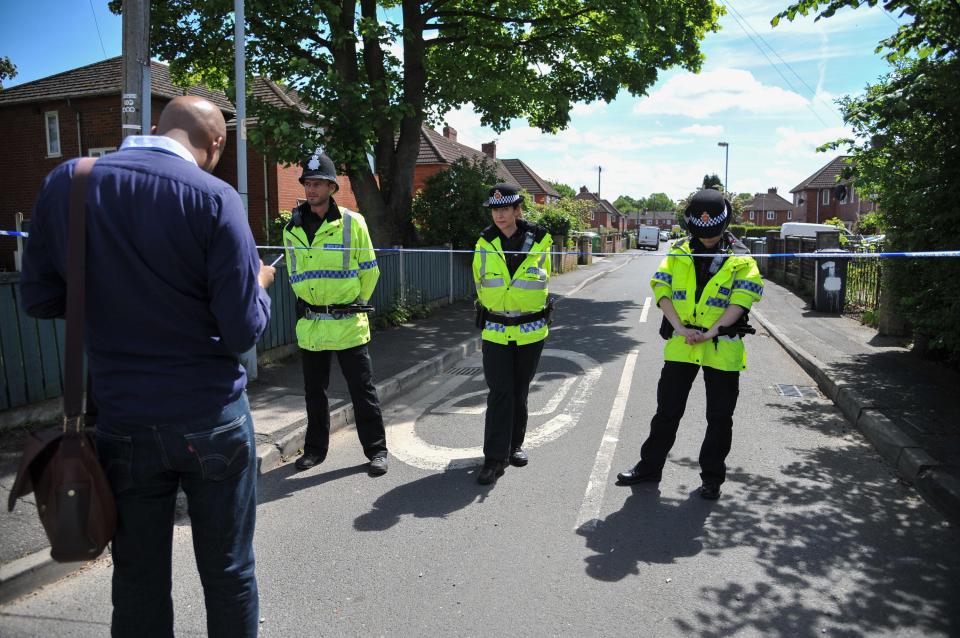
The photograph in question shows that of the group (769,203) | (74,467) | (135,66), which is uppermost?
(769,203)

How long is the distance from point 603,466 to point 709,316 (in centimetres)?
144

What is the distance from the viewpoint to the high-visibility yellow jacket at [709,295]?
14.5 ft

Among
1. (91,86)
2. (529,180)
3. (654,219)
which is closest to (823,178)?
(529,180)

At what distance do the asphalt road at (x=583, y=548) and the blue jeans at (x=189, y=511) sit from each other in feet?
2.84

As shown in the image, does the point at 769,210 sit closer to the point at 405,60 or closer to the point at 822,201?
the point at 822,201

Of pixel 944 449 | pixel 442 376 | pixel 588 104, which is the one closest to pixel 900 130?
pixel 944 449

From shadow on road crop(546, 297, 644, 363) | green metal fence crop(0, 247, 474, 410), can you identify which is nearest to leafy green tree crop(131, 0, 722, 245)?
green metal fence crop(0, 247, 474, 410)

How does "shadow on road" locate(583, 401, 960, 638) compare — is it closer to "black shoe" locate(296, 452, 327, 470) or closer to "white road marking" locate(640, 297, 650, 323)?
"black shoe" locate(296, 452, 327, 470)

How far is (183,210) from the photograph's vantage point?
2012 millimetres

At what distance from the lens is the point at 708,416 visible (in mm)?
4641

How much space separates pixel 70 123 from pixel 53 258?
2508 cm

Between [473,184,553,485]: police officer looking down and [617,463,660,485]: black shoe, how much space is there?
83cm

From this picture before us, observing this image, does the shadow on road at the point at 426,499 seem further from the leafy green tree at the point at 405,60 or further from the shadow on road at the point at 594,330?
the leafy green tree at the point at 405,60

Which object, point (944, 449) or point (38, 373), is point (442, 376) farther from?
point (944, 449)
